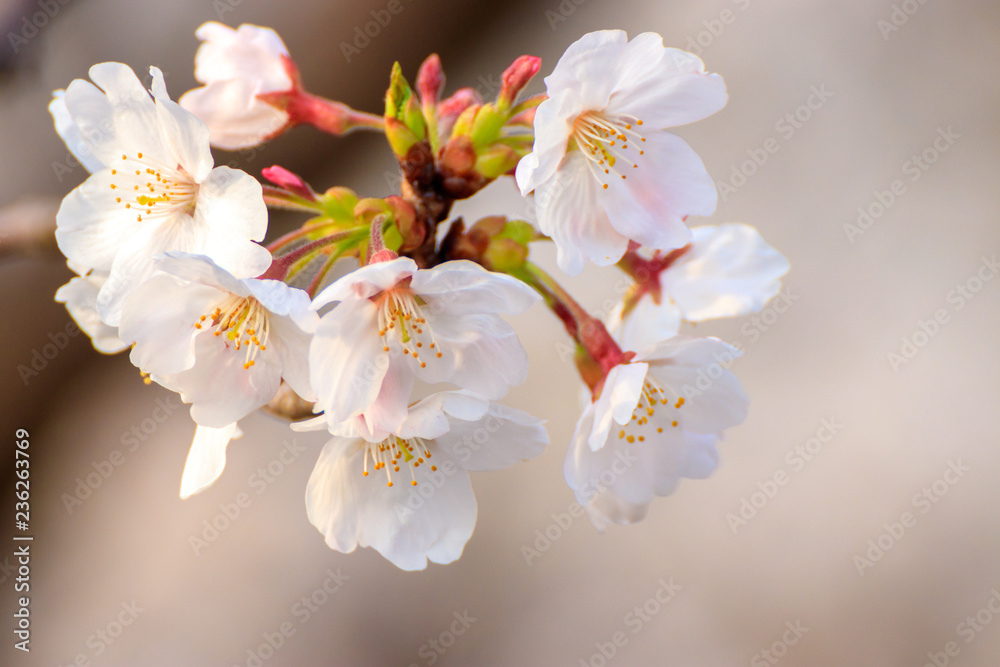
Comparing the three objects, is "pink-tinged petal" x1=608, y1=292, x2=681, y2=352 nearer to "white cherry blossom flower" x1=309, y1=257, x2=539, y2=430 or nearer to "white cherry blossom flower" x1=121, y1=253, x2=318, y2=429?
"white cherry blossom flower" x1=309, y1=257, x2=539, y2=430

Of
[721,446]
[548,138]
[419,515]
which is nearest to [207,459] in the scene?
[419,515]

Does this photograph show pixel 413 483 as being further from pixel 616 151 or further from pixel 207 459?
pixel 616 151

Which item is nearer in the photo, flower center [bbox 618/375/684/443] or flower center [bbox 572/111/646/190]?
flower center [bbox 572/111/646/190]

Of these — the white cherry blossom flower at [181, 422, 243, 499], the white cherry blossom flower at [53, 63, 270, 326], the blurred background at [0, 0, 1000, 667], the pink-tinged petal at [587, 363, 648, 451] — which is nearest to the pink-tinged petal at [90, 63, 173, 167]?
the white cherry blossom flower at [53, 63, 270, 326]

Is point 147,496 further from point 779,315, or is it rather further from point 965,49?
point 965,49

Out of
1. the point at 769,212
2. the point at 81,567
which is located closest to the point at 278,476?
the point at 81,567

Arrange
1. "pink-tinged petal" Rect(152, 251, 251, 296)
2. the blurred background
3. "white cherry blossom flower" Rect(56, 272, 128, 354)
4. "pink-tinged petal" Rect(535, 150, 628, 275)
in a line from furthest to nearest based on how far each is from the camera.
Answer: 1. the blurred background
2. "white cherry blossom flower" Rect(56, 272, 128, 354)
3. "pink-tinged petal" Rect(535, 150, 628, 275)
4. "pink-tinged petal" Rect(152, 251, 251, 296)
